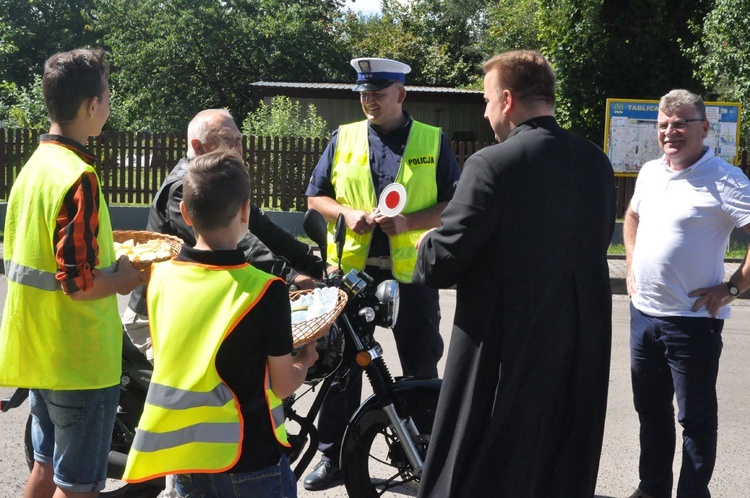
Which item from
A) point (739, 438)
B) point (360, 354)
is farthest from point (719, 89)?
point (360, 354)

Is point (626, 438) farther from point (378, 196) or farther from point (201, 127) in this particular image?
point (201, 127)

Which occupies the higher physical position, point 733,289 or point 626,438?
point 733,289

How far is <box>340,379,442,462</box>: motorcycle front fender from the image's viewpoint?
371 centimetres

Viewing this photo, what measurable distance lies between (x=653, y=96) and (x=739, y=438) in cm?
1931

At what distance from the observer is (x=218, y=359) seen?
2.51 meters

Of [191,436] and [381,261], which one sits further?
[381,261]

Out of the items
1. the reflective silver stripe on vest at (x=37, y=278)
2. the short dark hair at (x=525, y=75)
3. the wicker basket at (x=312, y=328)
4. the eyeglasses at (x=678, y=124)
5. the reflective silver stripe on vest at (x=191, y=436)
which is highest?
Result: the short dark hair at (x=525, y=75)

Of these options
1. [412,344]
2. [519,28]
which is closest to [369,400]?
[412,344]

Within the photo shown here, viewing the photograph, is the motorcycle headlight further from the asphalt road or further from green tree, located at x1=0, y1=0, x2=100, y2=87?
green tree, located at x1=0, y1=0, x2=100, y2=87

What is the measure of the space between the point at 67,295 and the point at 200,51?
1429 inches

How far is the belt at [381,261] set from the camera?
447cm

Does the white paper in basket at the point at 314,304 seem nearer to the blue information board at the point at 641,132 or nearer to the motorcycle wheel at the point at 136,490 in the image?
the motorcycle wheel at the point at 136,490

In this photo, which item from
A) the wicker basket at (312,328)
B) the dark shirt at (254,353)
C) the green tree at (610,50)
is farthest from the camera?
the green tree at (610,50)

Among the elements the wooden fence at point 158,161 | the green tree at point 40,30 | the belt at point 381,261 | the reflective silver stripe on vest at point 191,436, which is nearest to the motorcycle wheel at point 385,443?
the belt at point 381,261
